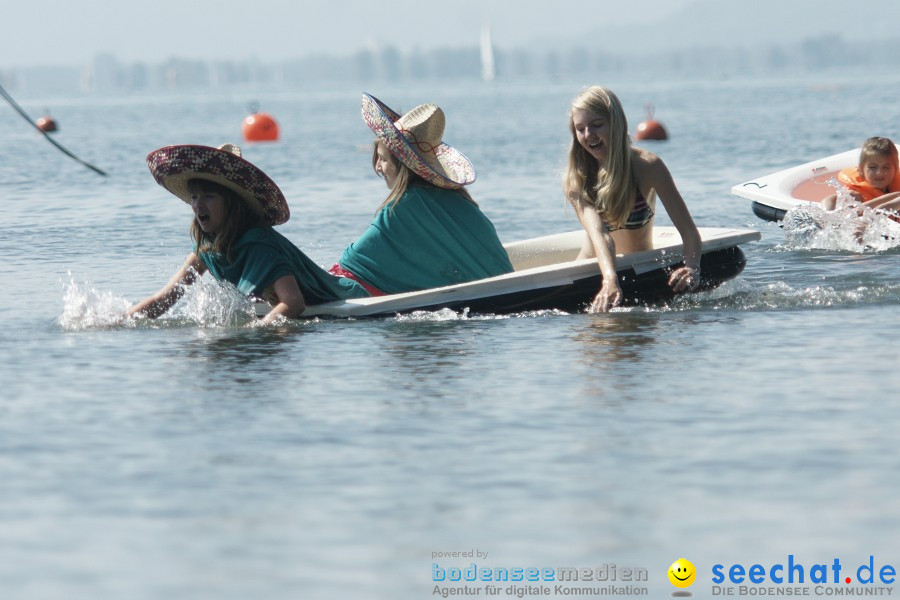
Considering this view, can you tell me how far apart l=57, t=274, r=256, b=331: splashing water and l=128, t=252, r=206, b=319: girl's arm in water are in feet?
0.14

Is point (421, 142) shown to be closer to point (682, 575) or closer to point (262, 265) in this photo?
point (262, 265)

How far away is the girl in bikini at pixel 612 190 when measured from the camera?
859 cm

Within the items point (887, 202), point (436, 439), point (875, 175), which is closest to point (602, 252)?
point (436, 439)

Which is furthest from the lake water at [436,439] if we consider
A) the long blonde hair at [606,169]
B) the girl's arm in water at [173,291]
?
the long blonde hair at [606,169]

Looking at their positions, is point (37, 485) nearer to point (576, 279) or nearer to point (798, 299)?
point (576, 279)

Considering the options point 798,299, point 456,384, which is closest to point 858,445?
point 456,384

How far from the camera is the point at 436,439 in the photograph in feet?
20.1

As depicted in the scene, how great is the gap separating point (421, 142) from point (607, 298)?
4.65ft

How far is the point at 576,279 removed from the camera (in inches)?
350

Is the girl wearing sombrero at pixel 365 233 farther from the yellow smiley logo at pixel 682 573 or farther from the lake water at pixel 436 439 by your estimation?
the yellow smiley logo at pixel 682 573

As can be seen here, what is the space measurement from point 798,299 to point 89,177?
686 inches

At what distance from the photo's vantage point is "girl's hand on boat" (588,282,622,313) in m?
8.53

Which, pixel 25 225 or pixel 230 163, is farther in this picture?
pixel 25 225

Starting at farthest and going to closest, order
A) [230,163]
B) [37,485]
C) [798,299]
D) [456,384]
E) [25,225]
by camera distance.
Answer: [25,225], [798,299], [230,163], [456,384], [37,485]
